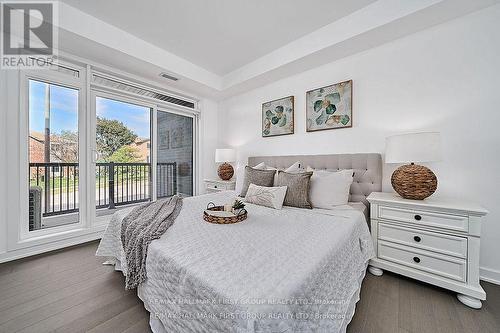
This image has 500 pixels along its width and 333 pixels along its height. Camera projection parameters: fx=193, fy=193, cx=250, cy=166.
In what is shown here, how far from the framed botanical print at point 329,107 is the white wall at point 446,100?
0.28 feet

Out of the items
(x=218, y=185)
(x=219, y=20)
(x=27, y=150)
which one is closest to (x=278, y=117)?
(x=219, y=20)

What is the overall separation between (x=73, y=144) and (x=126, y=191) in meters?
1.27

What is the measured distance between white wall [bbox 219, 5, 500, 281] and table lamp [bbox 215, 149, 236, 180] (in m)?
1.71

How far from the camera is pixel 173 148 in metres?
3.80

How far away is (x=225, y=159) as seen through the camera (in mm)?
3680

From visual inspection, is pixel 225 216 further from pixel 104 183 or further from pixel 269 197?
pixel 104 183

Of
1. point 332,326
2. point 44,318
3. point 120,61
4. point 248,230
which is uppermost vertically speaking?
point 120,61

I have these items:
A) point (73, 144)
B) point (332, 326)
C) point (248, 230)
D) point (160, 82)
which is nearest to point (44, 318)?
point (248, 230)

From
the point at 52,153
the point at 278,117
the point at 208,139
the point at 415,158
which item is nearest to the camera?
the point at 415,158

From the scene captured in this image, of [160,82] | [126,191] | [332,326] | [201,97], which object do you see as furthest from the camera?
[201,97]

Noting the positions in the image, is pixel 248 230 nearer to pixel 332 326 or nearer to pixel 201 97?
pixel 332 326

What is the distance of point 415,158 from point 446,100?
32.3 inches

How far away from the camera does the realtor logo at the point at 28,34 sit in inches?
75.2

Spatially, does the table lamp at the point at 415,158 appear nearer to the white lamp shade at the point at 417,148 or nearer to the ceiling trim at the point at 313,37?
the white lamp shade at the point at 417,148
